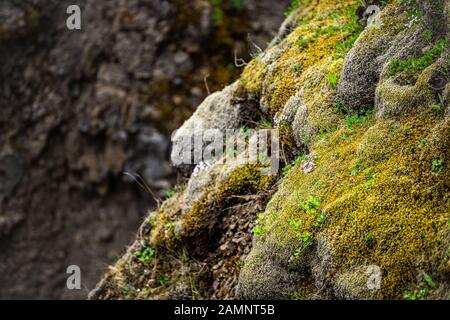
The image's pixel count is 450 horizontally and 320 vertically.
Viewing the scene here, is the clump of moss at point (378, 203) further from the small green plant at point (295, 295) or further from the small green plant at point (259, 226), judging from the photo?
the small green plant at point (295, 295)

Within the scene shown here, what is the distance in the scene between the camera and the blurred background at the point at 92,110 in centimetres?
1232

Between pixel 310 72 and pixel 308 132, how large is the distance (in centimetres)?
63

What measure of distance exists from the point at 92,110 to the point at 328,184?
32.9 ft

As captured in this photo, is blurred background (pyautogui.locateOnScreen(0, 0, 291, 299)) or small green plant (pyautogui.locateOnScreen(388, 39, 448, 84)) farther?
blurred background (pyautogui.locateOnScreen(0, 0, 291, 299))

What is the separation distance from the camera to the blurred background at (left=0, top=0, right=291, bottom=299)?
12.3 meters

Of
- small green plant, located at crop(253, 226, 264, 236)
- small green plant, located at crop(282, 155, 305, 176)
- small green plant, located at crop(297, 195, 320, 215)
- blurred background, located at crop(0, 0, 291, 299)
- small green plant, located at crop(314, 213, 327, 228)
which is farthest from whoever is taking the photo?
blurred background, located at crop(0, 0, 291, 299)

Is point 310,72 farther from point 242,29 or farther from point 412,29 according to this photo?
point 242,29

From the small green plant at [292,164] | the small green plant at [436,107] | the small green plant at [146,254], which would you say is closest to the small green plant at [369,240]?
the small green plant at [436,107]

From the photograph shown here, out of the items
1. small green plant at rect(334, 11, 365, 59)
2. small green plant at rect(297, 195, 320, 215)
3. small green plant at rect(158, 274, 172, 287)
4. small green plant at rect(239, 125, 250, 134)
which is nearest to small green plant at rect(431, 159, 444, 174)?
small green plant at rect(297, 195, 320, 215)

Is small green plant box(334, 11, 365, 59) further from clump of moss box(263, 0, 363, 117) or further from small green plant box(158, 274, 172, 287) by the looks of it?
small green plant box(158, 274, 172, 287)

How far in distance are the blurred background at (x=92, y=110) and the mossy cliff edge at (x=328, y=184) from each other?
6750 mm

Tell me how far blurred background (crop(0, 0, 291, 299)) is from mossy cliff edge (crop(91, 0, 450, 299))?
675 cm

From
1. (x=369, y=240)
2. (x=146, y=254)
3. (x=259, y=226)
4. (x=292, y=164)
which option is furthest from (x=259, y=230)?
(x=146, y=254)

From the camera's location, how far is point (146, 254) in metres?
5.18
